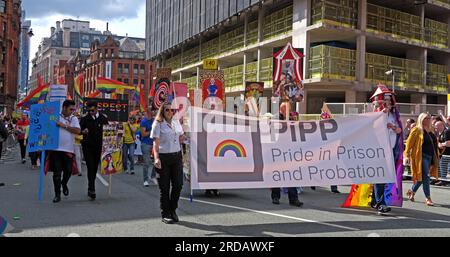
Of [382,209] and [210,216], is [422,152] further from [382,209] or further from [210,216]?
[210,216]

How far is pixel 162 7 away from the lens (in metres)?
60.8

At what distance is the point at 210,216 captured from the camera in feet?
27.1

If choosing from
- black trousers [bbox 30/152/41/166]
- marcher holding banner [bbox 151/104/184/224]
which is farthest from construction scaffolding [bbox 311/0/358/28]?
marcher holding banner [bbox 151/104/184/224]

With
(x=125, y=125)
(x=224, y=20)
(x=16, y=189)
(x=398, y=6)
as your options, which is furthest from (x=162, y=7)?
(x=16, y=189)

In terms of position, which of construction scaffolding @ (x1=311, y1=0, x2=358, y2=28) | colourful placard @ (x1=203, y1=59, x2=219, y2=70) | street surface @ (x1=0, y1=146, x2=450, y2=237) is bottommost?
street surface @ (x1=0, y1=146, x2=450, y2=237)

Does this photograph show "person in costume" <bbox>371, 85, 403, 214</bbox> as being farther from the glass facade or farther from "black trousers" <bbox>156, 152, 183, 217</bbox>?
the glass facade

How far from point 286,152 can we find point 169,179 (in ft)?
6.75

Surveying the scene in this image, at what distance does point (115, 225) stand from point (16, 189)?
208 inches

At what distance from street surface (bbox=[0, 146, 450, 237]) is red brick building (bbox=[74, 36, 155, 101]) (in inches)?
3686

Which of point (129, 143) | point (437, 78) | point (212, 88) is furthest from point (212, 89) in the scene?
point (437, 78)

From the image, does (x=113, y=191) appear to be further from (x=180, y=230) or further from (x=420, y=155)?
(x=420, y=155)

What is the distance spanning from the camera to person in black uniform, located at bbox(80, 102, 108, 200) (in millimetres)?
9984

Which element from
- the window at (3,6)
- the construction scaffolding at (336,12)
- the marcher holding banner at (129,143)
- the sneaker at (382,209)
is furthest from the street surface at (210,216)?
the window at (3,6)

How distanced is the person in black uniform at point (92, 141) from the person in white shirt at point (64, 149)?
0.20 meters
